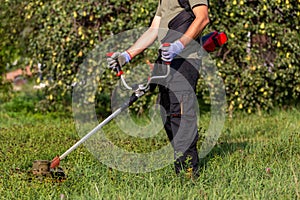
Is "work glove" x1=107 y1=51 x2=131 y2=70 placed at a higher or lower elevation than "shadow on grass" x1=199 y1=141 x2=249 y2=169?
higher

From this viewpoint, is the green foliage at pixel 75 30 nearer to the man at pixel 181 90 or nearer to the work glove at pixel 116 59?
the man at pixel 181 90

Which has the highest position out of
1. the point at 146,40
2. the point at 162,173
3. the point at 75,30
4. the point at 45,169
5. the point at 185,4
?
the point at 185,4

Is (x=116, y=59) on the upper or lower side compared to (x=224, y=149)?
upper

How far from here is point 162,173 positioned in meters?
4.29

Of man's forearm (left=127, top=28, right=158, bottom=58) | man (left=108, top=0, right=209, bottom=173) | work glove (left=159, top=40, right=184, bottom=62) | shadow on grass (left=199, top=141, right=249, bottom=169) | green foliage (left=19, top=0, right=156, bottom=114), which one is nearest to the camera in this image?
work glove (left=159, top=40, right=184, bottom=62)

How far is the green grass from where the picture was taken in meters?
3.77

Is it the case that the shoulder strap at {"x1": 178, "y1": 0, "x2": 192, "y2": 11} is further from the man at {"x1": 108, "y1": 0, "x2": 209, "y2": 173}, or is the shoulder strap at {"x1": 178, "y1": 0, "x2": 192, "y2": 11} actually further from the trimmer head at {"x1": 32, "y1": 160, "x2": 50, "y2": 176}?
the trimmer head at {"x1": 32, "y1": 160, "x2": 50, "y2": 176}

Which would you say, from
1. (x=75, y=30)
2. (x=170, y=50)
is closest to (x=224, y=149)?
(x=170, y=50)

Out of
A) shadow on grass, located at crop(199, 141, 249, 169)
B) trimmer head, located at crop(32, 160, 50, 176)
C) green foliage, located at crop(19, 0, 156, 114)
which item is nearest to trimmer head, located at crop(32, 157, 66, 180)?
trimmer head, located at crop(32, 160, 50, 176)

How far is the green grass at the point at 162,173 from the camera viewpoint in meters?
3.77

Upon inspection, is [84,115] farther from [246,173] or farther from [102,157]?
[246,173]

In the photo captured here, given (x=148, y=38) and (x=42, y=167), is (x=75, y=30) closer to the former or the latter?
(x=148, y=38)

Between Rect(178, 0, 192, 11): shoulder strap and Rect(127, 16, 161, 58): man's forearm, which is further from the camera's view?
Rect(127, 16, 161, 58): man's forearm

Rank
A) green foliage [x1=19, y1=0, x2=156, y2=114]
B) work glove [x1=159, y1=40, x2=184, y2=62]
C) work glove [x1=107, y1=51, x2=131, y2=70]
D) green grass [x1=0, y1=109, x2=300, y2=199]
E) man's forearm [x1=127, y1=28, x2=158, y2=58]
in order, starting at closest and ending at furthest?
green grass [x1=0, y1=109, x2=300, y2=199]
work glove [x1=159, y1=40, x2=184, y2=62]
work glove [x1=107, y1=51, x2=131, y2=70]
man's forearm [x1=127, y1=28, x2=158, y2=58]
green foliage [x1=19, y1=0, x2=156, y2=114]
